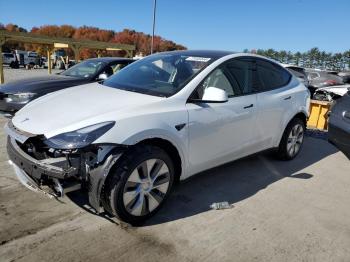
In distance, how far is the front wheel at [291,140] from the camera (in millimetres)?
5098

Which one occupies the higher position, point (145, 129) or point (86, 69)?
point (86, 69)

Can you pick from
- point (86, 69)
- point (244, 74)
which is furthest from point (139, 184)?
point (86, 69)

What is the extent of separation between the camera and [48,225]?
10.2 feet

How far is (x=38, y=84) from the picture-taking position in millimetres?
6289

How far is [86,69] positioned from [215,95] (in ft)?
16.2

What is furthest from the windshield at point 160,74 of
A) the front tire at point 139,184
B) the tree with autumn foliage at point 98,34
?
the tree with autumn foliage at point 98,34

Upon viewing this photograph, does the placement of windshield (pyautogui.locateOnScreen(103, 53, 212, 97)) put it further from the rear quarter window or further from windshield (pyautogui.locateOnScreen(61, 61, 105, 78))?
windshield (pyautogui.locateOnScreen(61, 61, 105, 78))

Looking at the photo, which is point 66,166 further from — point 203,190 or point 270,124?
point 270,124

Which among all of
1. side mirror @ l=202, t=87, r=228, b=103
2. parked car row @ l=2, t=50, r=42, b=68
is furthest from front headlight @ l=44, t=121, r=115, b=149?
parked car row @ l=2, t=50, r=42, b=68

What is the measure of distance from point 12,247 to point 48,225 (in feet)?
1.31

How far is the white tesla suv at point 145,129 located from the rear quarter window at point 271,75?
0.04 metres

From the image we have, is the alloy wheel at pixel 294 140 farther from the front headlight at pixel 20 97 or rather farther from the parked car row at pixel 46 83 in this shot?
the front headlight at pixel 20 97

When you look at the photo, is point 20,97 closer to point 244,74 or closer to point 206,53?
point 206,53

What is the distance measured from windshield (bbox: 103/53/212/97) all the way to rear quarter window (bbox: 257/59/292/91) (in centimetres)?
104
